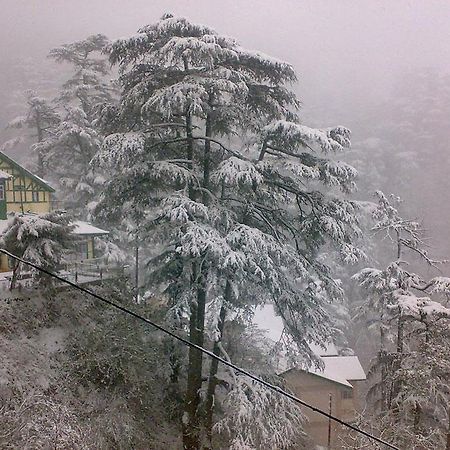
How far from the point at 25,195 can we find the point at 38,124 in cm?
164

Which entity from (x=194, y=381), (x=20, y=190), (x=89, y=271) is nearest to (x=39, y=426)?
(x=194, y=381)

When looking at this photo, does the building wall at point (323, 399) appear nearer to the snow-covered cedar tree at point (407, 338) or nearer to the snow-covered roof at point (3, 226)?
the snow-covered cedar tree at point (407, 338)

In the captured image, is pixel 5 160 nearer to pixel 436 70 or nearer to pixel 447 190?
pixel 436 70

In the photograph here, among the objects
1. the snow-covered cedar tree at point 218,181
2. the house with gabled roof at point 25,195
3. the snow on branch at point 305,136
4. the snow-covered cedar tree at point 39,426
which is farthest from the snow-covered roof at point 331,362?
the snow-covered cedar tree at point 39,426

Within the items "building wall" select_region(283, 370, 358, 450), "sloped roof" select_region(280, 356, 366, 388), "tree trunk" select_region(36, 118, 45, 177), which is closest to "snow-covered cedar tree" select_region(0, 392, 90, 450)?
"building wall" select_region(283, 370, 358, 450)

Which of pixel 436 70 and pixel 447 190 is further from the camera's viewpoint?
pixel 447 190

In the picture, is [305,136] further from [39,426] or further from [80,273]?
[80,273]

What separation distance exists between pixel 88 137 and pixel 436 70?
927 centimetres

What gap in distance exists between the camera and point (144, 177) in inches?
201

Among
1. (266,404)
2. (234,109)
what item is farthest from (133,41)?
(266,404)

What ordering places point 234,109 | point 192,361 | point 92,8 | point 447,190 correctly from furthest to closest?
1. point 447,190
2. point 92,8
3. point 192,361
4. point 234,109

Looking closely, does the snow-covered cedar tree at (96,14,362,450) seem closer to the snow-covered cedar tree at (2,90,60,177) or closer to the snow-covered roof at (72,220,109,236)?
the snow-covered roof at (72,220,109,236)

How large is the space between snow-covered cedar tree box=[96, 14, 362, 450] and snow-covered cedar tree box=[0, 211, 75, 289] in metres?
1.22

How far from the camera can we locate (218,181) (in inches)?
195
